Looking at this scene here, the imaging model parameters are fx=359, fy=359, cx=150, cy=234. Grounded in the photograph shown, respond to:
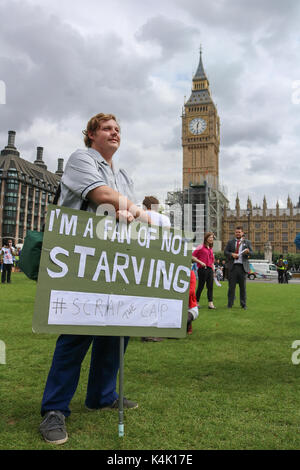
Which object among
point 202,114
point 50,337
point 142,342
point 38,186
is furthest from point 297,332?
point 202,114

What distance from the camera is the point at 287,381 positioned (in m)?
3.20

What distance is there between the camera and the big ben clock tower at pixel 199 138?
9000cm

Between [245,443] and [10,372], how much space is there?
7.27 feet

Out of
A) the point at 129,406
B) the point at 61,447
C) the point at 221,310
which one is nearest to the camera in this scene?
the point at 61,447

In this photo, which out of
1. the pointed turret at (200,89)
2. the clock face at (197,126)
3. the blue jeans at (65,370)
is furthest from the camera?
the pointed turret at (200,89)

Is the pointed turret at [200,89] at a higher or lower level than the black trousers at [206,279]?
higher

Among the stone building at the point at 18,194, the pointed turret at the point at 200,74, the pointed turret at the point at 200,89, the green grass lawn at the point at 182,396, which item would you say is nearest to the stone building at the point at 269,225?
the pointed turret at the point at 200,89

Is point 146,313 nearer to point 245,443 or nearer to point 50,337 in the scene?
point 245,443

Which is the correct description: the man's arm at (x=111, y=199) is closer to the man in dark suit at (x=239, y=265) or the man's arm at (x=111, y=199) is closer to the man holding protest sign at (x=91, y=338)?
the man holding protest sign at (x=91, y=338)

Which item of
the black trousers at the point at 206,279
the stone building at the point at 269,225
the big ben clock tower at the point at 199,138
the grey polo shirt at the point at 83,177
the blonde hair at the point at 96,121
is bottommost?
the black trousers at the point at 206,279

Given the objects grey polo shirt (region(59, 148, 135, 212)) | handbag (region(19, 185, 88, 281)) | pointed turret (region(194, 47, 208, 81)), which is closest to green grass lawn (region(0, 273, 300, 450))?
handbag (region(19, 185, 88, 281))

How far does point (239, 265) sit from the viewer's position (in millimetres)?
8703

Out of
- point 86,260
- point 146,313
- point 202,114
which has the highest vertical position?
point 202,114

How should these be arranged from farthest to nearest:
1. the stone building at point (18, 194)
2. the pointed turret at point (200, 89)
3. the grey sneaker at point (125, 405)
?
the pointed turret at point (200, 89)
the stone building at point (18, 194)
the grey sneaker at point (125, 405)
